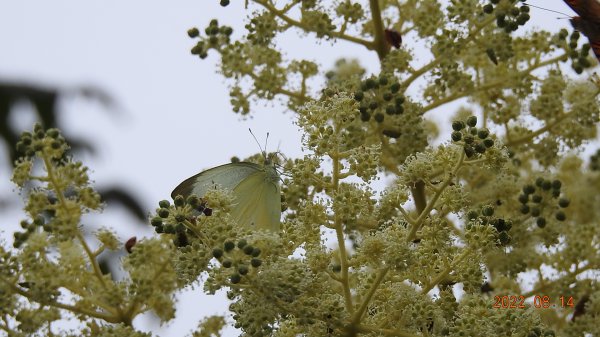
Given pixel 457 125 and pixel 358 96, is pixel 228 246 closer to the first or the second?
pixel 457 125

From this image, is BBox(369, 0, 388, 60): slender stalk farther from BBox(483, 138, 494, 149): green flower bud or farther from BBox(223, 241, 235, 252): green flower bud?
BBox(223, 241, 235, 252): green flower bud

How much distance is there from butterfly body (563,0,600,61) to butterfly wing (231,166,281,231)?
153 centimetres

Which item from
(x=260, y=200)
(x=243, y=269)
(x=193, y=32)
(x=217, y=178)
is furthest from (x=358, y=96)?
(x=243, y=269)

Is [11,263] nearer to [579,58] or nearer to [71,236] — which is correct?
[71,236]

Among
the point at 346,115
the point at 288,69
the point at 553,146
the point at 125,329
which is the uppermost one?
the point at 288,69

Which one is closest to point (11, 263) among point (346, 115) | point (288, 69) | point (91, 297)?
point (91, 297)

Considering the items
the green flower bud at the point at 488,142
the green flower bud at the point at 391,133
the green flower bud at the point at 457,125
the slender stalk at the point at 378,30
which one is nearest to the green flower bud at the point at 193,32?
the slender stalk at the point at 378,30

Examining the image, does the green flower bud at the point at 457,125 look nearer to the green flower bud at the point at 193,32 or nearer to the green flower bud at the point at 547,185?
the green flower bud at the point at 547,185

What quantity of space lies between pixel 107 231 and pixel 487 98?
2293 mm

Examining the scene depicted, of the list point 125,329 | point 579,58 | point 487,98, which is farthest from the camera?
point 487,98

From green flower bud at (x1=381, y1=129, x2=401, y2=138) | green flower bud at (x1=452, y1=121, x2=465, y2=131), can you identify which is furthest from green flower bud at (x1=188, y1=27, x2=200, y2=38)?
green flower bud at (x1=452, y1=121, x2=465, y2=131)

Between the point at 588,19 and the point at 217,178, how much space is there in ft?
5.96

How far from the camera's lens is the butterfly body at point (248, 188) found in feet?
11.5

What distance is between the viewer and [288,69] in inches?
176
